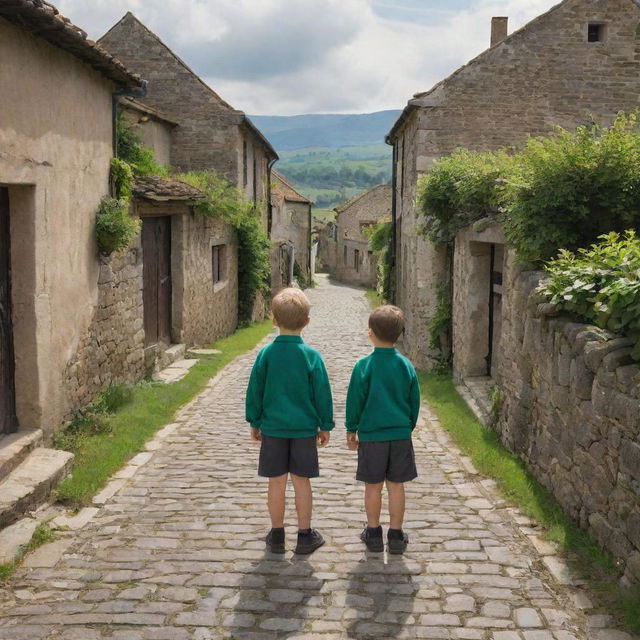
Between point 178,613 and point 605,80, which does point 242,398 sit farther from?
point 605,80

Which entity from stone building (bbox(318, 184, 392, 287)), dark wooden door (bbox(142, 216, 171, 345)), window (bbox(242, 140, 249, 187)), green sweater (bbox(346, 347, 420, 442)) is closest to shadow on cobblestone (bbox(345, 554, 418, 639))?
green sweater (bbox(346, 347, 420, 442))

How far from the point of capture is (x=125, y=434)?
25.5ft

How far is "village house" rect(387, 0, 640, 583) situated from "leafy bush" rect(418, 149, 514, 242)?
323 mm

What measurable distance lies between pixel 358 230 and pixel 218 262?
3184 centimetres

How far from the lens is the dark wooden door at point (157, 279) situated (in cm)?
1253

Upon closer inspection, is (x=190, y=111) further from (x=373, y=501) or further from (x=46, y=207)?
(x=373, y=501)

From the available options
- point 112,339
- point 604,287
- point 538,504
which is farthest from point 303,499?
point 112,339

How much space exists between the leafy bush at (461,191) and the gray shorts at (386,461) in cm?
471

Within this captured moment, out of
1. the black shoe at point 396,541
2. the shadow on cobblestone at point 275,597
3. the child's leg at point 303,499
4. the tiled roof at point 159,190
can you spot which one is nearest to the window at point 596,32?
the tiled roof at point 159,190

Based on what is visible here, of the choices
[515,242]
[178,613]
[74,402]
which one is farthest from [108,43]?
[178,613]

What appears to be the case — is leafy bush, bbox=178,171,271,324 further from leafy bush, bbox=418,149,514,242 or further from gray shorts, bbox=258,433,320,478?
gray shorts, bbox=258,433,320,478

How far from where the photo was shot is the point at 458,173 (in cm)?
1104

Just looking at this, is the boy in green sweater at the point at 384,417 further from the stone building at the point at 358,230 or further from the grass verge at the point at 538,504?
the stone building at the point at 358,230

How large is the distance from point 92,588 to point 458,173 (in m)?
8.40
